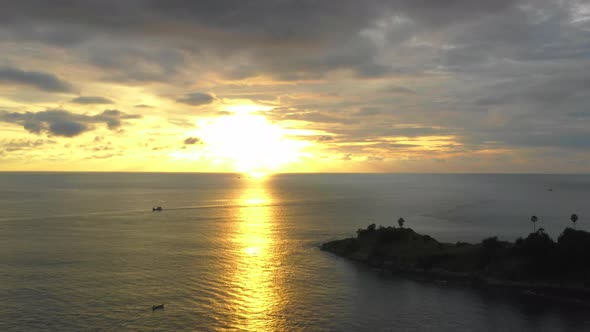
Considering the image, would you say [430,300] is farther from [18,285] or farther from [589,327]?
[18,285]

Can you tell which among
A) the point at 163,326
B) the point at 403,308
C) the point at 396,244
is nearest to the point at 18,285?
the point at 163,326

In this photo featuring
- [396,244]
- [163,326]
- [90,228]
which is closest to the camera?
[163,326]

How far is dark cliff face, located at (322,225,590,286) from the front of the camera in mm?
97250

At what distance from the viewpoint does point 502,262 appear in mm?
104938

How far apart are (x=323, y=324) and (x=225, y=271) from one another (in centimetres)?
4292

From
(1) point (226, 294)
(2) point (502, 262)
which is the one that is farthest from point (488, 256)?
(1) point (226, 294)

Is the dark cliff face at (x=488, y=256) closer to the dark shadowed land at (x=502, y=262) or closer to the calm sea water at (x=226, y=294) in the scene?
the dark shadowed land at (x=502, y=262)

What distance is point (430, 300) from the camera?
88.6 m

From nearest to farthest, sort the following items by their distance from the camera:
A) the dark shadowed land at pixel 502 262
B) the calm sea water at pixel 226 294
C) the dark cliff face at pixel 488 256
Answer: the calm sea water at pixel 226 294 < the dark shadowed land at pixel 502 262 < the dark cliff face at pixel 488 256

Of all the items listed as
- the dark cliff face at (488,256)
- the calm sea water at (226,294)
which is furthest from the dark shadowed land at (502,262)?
the calm sea water at (226,294)

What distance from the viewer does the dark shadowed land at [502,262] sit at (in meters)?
94.9

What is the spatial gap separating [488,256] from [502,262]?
3899 millimetres

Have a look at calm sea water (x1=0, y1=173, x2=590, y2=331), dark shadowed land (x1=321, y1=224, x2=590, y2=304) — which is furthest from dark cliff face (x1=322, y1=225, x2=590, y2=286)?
calm sea water (x1=0, y1=173, x2=590, y2=331)

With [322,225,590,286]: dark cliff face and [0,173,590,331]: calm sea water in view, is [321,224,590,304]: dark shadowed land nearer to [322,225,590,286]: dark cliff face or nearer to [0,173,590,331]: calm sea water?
[322,225,590,286]: dark cliff face
